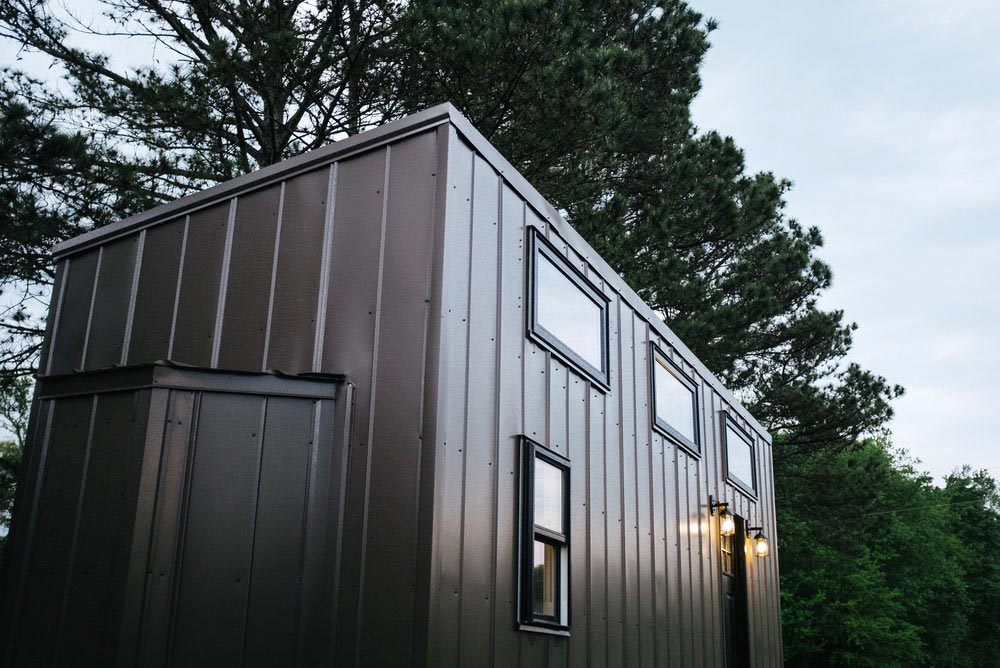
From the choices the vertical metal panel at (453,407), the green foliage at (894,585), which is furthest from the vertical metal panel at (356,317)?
the green foliage at (894,585)

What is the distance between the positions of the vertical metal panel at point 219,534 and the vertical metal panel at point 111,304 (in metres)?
1.70

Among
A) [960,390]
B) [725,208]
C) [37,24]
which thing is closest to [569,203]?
[725,208]

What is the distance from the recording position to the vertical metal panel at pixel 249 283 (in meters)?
4.97

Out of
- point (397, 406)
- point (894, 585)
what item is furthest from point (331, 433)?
point (894, 585)

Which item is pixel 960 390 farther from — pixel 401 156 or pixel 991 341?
pixel 401 156

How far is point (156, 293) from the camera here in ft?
18.1

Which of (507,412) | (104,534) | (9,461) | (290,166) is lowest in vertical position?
(104,534)

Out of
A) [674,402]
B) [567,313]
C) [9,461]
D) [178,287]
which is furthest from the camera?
[9,461]

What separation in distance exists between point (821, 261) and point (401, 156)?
13.9 m

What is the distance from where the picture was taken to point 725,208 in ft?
46.1

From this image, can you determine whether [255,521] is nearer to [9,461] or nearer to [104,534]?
[104,534]

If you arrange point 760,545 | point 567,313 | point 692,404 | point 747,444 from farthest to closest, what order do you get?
point 747,444 → point 760,545 → point 692,404 → point 567,313

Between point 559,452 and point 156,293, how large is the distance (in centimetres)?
258

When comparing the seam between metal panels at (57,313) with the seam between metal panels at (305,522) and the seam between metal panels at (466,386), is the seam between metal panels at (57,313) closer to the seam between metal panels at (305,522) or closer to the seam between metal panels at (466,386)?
the seam between metal panels at (305,522)
